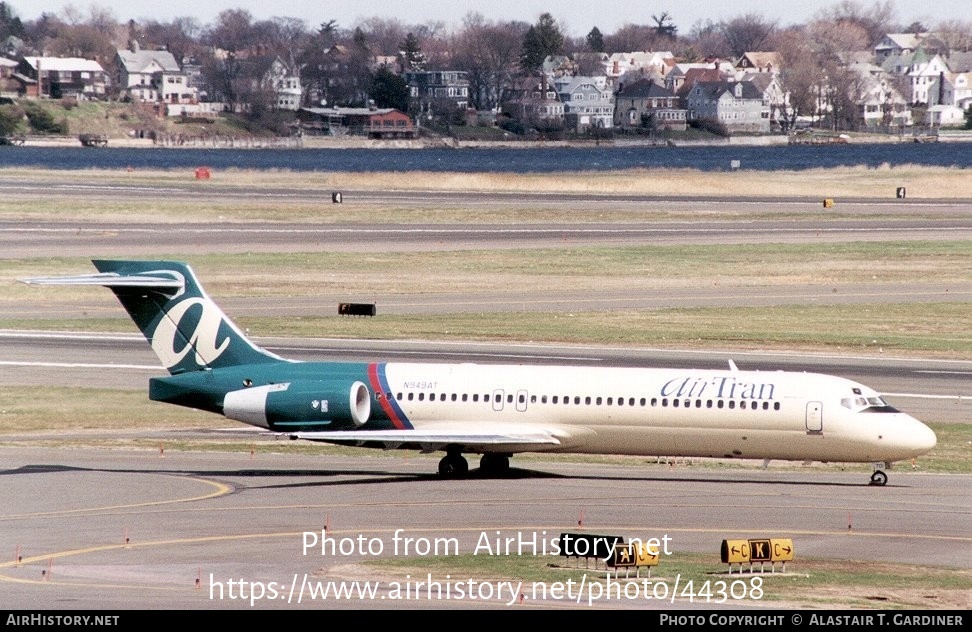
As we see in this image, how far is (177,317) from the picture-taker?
4338 centimetres

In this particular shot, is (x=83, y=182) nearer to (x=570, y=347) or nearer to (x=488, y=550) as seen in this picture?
(x=570, y=347)

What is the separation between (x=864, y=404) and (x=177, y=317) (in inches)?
734

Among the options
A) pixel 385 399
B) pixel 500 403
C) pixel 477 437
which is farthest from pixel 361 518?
pixel 500 403

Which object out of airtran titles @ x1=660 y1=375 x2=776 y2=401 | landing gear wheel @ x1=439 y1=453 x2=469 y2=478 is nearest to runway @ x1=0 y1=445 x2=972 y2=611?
landing gear wheel @ x1=439 y1=453 x2=469 y2=478

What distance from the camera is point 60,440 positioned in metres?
47.2

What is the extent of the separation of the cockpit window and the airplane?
36mm

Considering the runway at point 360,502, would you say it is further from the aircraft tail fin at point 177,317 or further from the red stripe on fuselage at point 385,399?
the aircraft tail fin at point 177,317

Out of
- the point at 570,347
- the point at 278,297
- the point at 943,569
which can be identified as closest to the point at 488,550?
the point at 943,569

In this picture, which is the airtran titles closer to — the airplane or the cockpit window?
the airplane

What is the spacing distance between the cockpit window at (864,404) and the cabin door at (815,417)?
0.60 meters

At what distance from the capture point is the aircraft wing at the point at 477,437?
40469 mm

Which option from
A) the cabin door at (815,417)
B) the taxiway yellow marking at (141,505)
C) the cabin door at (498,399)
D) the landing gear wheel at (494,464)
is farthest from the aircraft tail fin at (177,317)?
the cabin door at (815,417)

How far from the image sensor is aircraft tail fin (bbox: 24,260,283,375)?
43.0 meters
